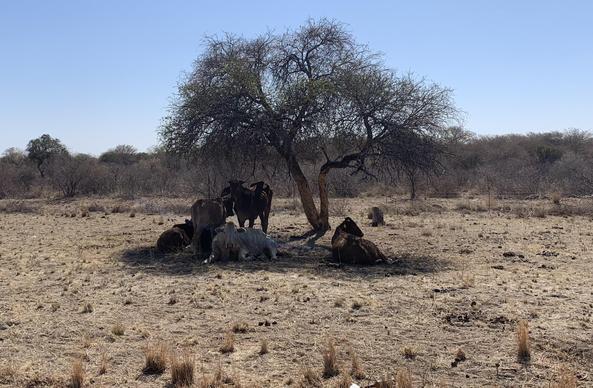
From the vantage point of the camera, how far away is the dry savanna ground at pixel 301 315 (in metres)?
6.23

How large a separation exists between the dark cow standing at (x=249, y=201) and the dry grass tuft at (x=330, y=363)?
9.23m

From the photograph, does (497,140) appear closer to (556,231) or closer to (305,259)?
(556,231)

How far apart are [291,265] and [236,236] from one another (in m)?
1.49

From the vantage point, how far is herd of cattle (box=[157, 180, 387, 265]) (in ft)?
41.7

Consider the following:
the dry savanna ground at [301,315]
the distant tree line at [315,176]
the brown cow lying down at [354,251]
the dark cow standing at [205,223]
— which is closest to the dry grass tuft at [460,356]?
the dry savanna ground at [301,315]

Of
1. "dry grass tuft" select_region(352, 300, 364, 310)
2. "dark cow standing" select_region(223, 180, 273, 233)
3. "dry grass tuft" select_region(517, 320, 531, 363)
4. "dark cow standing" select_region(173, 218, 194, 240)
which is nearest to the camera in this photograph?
"dry grass tuft" select_region(517, 320, 531, 363)

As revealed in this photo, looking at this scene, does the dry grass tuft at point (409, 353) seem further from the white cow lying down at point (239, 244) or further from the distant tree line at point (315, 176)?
the distant tree line at point (315, 176)

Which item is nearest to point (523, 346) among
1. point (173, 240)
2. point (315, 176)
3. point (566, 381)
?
point (566, 381)

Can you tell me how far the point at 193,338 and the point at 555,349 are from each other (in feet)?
13.6

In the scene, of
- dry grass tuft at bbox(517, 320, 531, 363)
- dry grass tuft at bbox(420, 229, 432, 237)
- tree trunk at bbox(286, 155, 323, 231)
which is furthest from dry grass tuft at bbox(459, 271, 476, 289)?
tree trunk at bbox(286, 155, 323, 231)

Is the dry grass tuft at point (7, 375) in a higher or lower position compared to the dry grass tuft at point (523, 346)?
lower

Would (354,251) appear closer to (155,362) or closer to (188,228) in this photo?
(188,228)

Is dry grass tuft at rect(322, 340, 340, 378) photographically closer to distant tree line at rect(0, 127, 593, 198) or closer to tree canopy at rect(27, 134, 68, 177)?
distant tree line at rect(0, 127, 593, 198)

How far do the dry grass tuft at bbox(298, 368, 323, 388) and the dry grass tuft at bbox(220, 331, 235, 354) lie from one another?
114 centimetres
